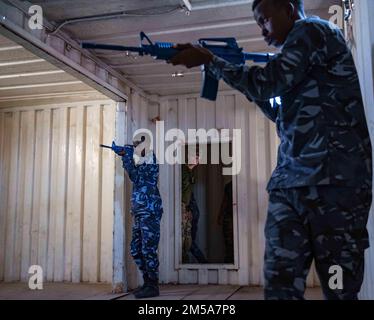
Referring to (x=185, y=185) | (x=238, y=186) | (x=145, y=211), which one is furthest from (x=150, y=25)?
(x=185, y=185)

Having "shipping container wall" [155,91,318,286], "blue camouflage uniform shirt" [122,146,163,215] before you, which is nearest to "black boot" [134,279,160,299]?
"blue camouflage uniform shirt" [122,146,163,215]

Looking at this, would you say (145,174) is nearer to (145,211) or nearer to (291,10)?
(145,211)

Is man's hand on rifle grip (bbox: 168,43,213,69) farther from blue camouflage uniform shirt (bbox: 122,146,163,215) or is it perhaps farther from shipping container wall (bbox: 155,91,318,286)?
shipping container wall (bbox: 155,91,318,286)

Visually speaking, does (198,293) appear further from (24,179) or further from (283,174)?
(283,174)

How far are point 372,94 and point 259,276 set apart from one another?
3.92 metres

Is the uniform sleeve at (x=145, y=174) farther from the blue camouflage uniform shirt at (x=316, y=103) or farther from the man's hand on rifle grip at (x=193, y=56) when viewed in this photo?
the blue camouflage uniform shirt at (x=316, y=103)

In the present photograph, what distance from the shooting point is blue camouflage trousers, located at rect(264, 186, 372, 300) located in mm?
1450

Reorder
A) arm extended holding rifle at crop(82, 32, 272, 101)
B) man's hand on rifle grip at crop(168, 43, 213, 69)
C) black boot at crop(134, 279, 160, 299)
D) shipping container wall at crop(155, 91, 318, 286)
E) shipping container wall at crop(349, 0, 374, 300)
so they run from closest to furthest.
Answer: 1. man's hand on rifle grip at crop(168, 43, 213, 69)
2. arm extended holding rifle at crop(82, 32, 272, 101)
3. shipping container wall at crop(349, 0, 374, 300)
4. black boot at crop(134, 279, 160, 299)
5. shipping container wall at crop(155, 91, 318, 286)

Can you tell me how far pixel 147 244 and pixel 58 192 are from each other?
2189mm

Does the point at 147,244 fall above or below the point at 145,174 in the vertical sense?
below

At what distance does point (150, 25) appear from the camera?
4.23 meters

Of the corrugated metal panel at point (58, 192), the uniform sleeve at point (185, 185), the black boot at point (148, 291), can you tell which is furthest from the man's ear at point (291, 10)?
the corrugated metal panel at point (58, 192)

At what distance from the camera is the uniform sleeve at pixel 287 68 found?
1.48 m

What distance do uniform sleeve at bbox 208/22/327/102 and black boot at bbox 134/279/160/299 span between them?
3.83 metres
